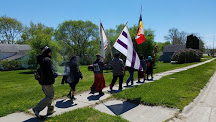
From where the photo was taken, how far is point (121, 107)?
5.44m

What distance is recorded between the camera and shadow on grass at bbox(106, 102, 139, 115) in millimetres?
5035

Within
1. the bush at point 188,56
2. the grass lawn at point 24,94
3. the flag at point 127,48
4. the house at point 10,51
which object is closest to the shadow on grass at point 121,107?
the flag at point 127,48

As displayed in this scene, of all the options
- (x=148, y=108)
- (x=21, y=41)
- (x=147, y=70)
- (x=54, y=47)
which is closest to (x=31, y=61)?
(x=54, y=47)

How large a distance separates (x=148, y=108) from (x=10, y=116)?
4323mm

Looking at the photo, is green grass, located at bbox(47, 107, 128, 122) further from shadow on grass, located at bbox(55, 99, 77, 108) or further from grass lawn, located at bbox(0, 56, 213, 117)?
grass lawn, located at bbox(0, 56, 213, 117)

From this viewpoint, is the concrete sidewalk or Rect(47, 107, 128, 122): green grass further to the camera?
the concrete sidewalk

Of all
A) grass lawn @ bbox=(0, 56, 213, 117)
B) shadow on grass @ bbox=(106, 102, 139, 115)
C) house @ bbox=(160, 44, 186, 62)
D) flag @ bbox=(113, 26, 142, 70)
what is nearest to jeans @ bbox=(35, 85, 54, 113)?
grass lawn @ bbox=(0, 56, 213, 117)

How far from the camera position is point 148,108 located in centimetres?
523

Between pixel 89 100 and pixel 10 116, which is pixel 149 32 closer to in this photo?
pixel 89 100

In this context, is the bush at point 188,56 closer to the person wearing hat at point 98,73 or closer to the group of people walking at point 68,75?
the group of people walking at point 68,75

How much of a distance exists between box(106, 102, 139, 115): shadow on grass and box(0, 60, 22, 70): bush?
38065 mm

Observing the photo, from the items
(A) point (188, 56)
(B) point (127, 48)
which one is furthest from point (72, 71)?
(A) point (188, 56)

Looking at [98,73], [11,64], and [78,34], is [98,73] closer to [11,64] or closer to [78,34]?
[11,64]

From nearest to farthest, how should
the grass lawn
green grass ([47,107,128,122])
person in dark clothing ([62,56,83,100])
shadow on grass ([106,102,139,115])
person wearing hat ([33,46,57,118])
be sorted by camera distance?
green grass ([47,107,128,122]) → person wearing hat ([33,46,57,118]) → shadow on grass ([106,102,139,115]) → the grass lawn → person in dark clothing ([62,56,83,100])
